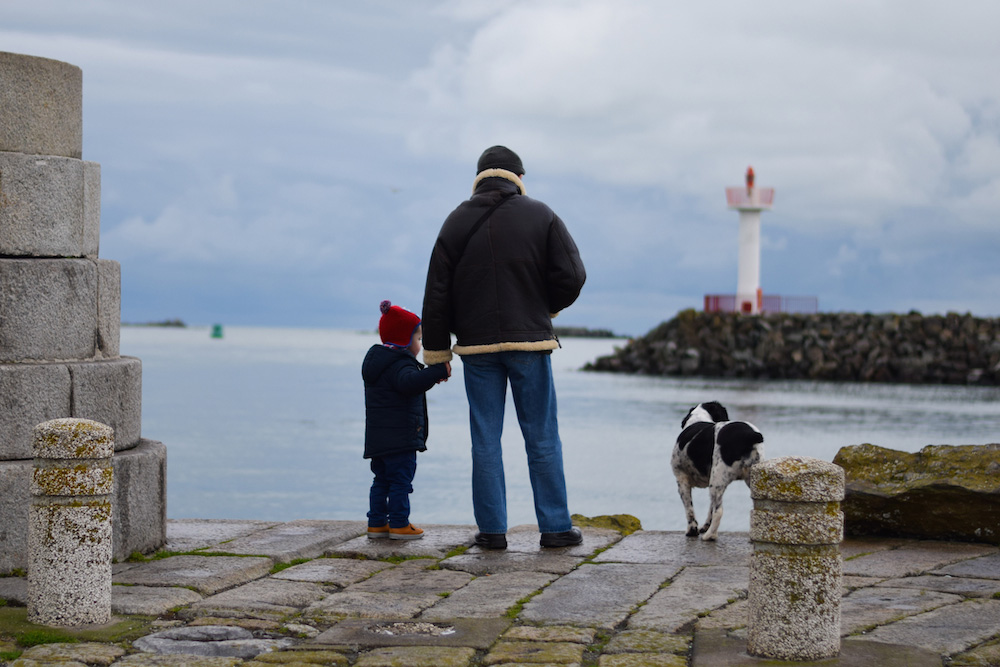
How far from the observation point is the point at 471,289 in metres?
6.82

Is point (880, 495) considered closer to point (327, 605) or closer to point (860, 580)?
point (860, 580)

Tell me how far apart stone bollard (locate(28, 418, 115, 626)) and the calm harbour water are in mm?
11929

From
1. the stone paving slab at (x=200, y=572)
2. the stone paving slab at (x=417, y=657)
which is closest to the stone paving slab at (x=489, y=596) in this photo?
the stone paving slab at (x=417, y=657)

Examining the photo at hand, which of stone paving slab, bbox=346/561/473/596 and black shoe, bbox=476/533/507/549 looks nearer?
stone paving slab, bbox=346/561/473/596

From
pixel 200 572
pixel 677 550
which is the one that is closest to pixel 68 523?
pixel 200 572

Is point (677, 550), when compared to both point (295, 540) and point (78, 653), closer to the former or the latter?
point (295, 540)

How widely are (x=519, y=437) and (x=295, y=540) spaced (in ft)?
85.0

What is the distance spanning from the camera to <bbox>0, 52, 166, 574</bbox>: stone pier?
247 inches

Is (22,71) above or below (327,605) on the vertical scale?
above

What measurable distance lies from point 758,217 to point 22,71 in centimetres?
5310

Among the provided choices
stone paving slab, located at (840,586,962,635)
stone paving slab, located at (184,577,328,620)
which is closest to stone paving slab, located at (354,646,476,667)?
stone paving slab, located at (184,577,328,620)

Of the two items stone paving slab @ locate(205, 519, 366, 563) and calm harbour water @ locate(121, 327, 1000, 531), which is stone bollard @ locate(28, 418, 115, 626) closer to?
stone paving slab @ locate(205, 519, 366, 563)

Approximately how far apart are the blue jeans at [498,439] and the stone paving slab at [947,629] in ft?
7.95

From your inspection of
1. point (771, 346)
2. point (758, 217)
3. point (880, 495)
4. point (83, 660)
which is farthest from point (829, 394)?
point (83, 660)
